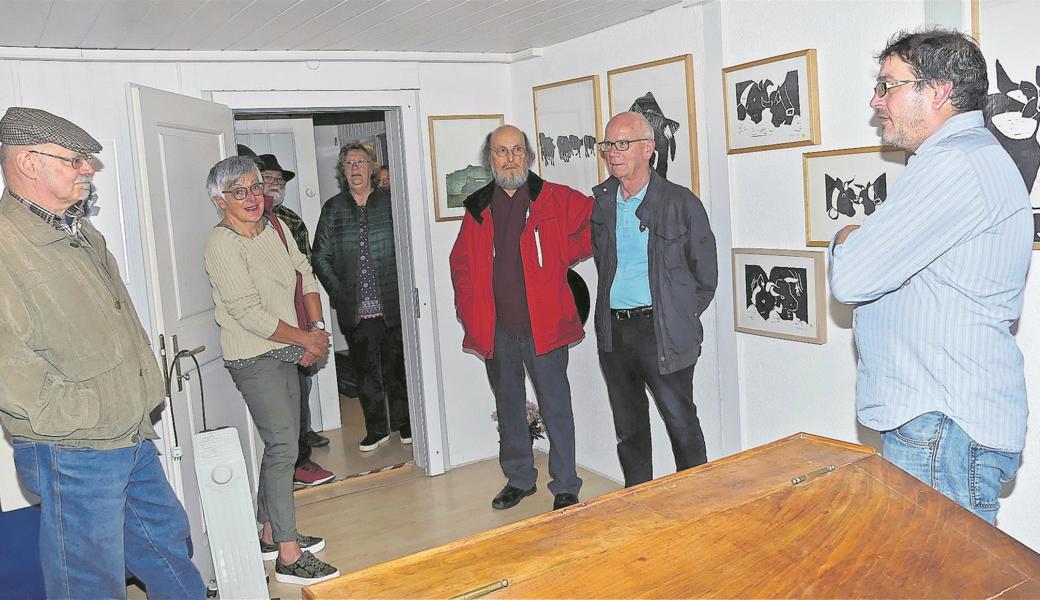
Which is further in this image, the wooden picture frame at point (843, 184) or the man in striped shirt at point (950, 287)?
the wooden picture frame at point (843, 184)

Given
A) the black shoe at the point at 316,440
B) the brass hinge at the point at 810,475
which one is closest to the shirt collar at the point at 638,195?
the brass hinge at the point at 810,475

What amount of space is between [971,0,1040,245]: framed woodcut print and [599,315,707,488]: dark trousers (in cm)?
142

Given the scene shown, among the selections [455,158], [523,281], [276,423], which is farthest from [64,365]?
[455,158]

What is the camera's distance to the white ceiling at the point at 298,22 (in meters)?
3.16

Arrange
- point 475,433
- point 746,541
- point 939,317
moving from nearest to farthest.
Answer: point 746,541
point 939,317
point 475,433

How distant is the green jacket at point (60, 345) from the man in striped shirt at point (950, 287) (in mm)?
1974

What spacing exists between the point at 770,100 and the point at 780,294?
29.5 inches

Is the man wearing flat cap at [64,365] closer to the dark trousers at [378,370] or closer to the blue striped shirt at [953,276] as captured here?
the blue striped shirt at [953,276]

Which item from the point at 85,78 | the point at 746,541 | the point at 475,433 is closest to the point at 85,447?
the point at 746,541

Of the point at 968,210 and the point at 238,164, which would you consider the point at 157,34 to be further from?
the point at 968,210

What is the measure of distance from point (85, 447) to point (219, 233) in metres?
1.17

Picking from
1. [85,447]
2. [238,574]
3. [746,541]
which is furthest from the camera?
[238,574]

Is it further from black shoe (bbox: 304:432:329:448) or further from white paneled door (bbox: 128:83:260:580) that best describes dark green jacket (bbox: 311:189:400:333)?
white paneled door (bbox: 128:83:260:580)

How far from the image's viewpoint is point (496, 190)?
407 centimetres
